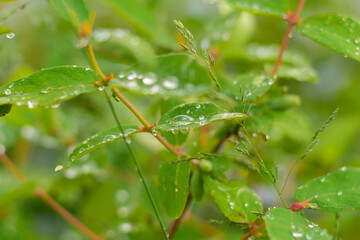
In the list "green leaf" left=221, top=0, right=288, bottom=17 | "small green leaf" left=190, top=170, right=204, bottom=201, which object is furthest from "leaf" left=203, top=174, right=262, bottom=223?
"green leaf" left=221, top=0, right=288, bottom=17

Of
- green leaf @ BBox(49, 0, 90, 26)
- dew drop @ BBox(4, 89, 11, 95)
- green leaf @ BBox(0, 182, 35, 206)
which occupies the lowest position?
green leaf @ BBox(0, 182, 35, 206)

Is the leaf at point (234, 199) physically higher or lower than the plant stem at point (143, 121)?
lower

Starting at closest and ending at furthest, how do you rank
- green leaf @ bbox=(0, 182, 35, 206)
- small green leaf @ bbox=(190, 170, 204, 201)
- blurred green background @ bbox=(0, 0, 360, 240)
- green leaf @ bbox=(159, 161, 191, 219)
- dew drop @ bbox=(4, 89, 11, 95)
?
dew drop @ bbox=(4, 89, 11, 95), green leaf @ bbox=(159, 161, 191, 219), small green leaf @ bbox=(190, 170, 204, 201), green leaf @ bbox=(0, 182, 35, 206), blurred green background @ bbox=(0, 0, 360, 240)

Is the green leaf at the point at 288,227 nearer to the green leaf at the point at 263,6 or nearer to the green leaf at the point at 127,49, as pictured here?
the green leaf at the point at 127,49

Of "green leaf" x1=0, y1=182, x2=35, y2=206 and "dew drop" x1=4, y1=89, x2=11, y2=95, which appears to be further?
"green leaf" x1=0, y1=182, x2=35, y2=206

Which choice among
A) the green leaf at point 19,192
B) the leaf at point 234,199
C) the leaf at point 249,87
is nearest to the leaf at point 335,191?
the leaf at point 234,199

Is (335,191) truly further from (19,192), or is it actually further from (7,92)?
(19,192)

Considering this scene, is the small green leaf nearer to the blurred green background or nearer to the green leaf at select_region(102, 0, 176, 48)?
the blurred green background

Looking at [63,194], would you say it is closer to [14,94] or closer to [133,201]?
[133,201]
